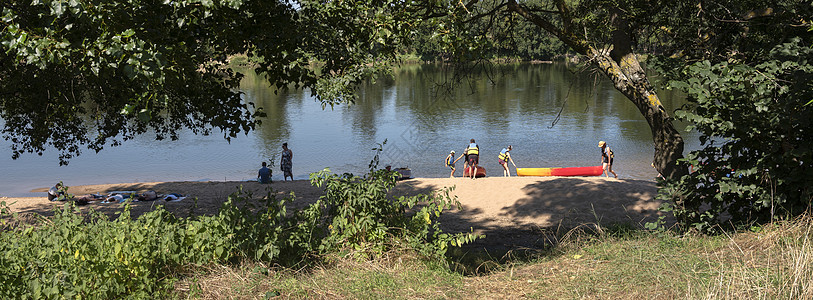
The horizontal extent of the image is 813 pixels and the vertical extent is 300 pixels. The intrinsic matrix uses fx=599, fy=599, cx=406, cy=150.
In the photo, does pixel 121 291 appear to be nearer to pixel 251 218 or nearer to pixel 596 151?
pixel 251 218

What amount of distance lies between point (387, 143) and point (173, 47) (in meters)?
23.3

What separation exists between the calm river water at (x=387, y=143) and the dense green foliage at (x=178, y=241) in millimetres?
10438

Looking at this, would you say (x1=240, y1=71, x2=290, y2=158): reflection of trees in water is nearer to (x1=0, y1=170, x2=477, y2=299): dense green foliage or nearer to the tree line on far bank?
the tree line on far bank

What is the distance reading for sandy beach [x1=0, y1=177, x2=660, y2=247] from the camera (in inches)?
428

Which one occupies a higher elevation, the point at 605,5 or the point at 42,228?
the point at 605,5

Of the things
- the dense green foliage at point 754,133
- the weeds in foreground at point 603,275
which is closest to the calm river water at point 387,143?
the dense green foliage at point 754,133

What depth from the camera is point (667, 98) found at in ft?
119

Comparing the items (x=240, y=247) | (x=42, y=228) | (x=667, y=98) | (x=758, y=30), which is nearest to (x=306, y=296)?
(x=240, y=247)

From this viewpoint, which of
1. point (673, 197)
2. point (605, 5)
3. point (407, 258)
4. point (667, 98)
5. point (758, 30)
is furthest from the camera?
point (667, 98)

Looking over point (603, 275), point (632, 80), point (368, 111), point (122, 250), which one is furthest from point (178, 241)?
point (368, 111)

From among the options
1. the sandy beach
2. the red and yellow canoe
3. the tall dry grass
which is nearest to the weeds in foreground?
the tall dry grass

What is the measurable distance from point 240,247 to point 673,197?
4.59m

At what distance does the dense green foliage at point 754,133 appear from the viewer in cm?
546

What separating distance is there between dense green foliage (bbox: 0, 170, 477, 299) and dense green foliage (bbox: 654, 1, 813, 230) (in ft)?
8.90
